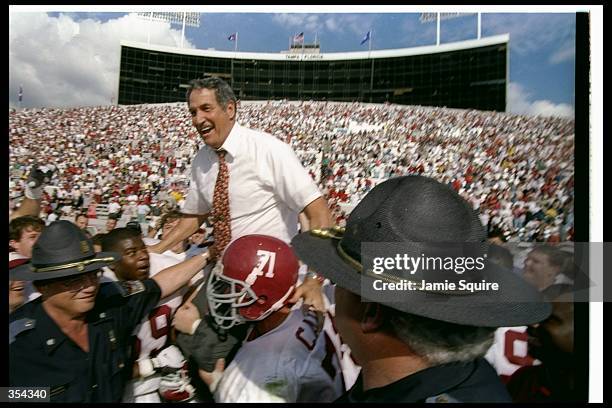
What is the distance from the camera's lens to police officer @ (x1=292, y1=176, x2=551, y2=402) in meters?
1.33

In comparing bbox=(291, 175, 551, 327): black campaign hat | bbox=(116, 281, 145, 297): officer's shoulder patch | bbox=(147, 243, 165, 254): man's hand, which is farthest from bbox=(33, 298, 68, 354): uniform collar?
bbox=(291, 175, 551, 327): black campaign hat

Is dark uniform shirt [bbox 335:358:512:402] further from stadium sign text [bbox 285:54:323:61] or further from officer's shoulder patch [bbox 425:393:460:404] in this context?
stadium sign text [bbox 285:54:323:61]

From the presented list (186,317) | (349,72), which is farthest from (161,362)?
(349,72)

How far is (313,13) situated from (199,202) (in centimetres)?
117

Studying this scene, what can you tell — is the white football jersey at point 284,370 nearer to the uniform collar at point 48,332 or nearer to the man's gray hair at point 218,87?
the uniform collar at point 48,332

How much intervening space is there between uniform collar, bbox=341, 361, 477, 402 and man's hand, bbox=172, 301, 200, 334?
56.0 inches

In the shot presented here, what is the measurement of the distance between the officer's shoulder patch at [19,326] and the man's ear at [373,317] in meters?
1.64

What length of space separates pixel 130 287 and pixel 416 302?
1691 millimetres

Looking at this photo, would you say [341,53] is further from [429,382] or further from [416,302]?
[429,382]

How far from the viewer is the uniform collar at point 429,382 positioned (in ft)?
4.30

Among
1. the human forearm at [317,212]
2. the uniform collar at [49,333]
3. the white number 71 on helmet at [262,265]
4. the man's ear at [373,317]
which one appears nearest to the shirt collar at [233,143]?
the human forearm at [317,212]

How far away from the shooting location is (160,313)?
2.64 metres
